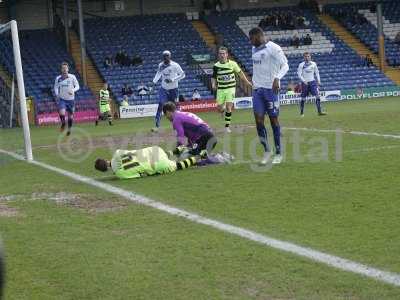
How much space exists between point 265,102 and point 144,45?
2977 cm

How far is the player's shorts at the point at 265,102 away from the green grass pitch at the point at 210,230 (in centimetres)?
77

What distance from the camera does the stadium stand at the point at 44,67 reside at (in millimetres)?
33594

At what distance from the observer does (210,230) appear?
635 cm

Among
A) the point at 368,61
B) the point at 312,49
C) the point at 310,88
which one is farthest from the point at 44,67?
the point at 368,61

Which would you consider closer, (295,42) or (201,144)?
(201,144)

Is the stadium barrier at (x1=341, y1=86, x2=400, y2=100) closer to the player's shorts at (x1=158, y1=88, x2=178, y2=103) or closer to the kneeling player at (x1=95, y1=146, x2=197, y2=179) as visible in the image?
the player's shorts at (x1=158, y1=88, x2=178, y2=103)

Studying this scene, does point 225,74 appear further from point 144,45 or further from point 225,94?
point 144,45

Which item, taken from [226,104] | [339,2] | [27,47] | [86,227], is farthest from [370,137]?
[339,2]

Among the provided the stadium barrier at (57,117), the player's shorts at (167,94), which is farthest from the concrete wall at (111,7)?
the player's shorts at (167,94)

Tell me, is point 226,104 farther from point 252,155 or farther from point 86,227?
point 86,227

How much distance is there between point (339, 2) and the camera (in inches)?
1860

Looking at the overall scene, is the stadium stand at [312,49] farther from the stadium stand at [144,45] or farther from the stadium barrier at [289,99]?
the stadium stand at [144,45]

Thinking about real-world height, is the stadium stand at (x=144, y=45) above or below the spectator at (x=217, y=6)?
below

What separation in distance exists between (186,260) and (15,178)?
6245 millimetres
